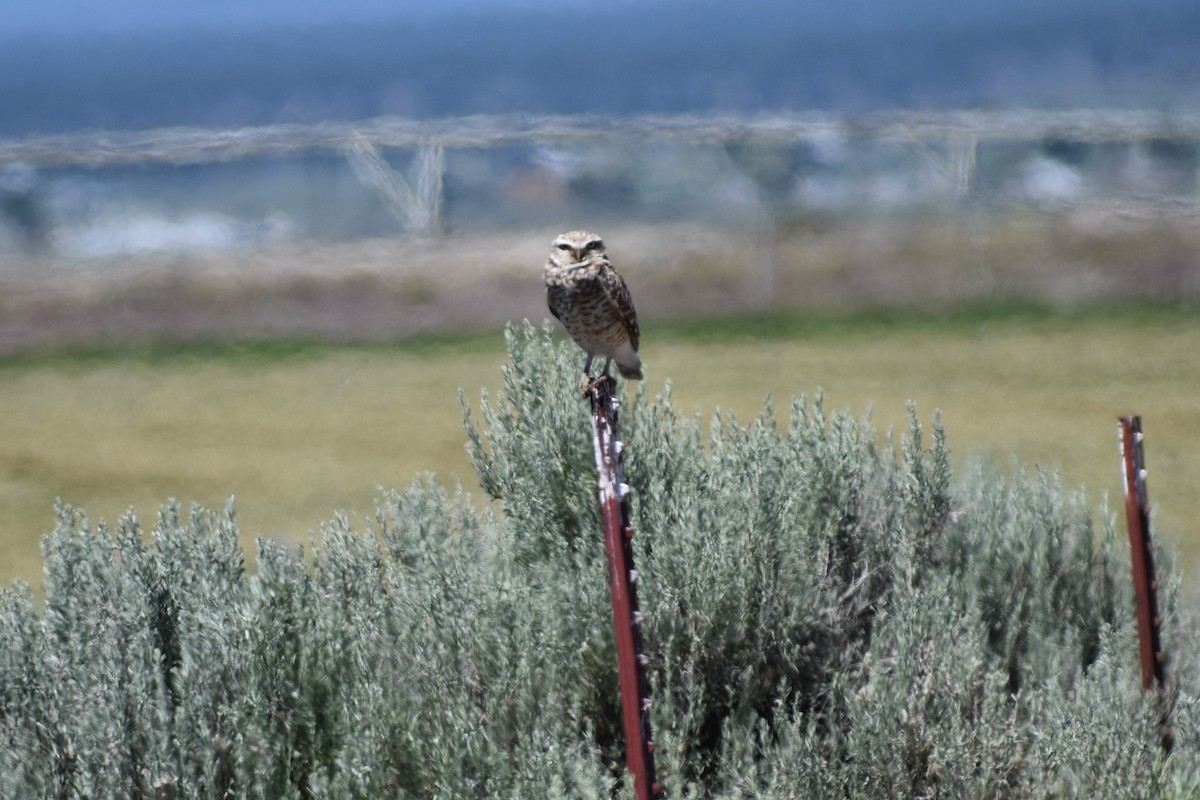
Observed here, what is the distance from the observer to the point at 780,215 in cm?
780

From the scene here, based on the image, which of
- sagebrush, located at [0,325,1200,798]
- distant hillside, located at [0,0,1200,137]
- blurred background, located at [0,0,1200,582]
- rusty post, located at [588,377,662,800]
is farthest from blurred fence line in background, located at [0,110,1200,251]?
rusty post, located at [588,377,662,800]

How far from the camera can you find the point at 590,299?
12.2 ft

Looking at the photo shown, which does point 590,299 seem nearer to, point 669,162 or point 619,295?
point 619,295

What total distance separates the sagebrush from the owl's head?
26cm

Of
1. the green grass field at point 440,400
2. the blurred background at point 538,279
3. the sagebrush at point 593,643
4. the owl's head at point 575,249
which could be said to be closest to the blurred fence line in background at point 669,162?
the blurred background at point 538,279

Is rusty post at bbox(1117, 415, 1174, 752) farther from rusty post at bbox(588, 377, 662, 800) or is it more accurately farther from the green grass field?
the green grass field

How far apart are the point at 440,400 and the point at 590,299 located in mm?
3131

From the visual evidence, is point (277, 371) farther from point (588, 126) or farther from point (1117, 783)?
point (1117, 783)

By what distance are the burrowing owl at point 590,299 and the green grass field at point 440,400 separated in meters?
1.94

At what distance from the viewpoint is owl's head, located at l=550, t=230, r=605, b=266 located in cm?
381

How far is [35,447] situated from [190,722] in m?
3.88

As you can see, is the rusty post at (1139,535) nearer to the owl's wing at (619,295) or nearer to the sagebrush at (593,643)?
the sagebrush at (593,643)

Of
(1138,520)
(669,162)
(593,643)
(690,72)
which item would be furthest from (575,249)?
(690,72)

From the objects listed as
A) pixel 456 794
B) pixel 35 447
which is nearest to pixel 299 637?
pixel 456 794
